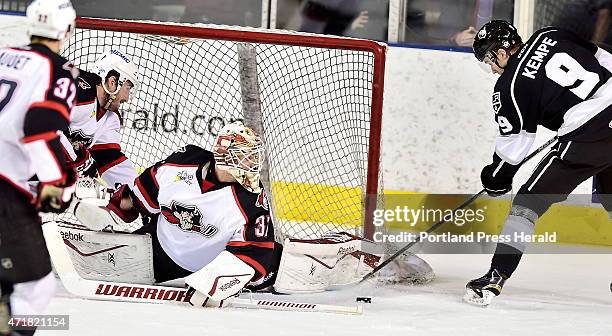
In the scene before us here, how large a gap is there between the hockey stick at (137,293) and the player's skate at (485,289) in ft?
1.62

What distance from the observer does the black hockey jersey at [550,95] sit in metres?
3.69

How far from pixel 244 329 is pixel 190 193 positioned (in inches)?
22.4

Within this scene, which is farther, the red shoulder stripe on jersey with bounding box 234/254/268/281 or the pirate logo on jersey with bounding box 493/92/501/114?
the pirate logo on jersey with bounding box 493/92/501/114

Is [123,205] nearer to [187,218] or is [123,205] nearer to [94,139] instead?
[187,218]

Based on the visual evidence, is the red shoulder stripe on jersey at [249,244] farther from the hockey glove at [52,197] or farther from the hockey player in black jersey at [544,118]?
the hockey glove at [52,197]

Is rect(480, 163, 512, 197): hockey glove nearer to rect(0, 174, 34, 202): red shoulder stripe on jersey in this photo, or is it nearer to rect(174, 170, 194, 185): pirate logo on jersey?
rect(174, 170, 194, 185): pirate logo on jersey

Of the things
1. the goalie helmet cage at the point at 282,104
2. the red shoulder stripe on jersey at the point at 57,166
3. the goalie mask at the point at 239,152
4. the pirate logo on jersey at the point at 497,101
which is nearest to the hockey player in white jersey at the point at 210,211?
the goalie mask at the point at 239,152

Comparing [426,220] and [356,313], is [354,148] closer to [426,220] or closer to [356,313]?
[426,220]

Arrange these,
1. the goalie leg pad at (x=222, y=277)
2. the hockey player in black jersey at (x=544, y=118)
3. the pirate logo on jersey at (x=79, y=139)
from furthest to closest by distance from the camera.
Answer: the pirate logo on jersey at (x=79, y=139), the hockey player in black jersey at (x=544, y=118), the goalie leg pad at (x=222, y=277)

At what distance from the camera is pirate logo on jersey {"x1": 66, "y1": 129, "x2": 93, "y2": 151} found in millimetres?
4086

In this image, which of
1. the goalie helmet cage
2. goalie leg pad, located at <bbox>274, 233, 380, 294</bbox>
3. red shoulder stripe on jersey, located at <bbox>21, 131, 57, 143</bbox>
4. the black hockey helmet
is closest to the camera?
red shoulder stripe on jersey, located at <bbox>21, 131, 57, 143</bbox>

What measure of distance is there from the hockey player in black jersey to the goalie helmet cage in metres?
0.64

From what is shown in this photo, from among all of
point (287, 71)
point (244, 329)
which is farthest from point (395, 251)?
point (244, 329)

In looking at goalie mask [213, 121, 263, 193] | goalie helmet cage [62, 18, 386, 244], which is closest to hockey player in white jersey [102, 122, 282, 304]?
goalie mask [213, 121, 263, 193]
